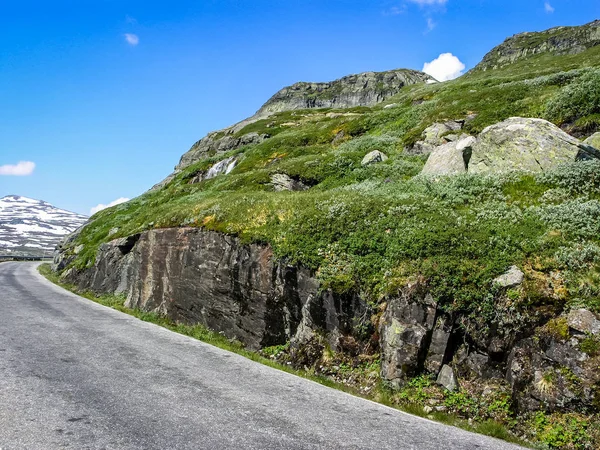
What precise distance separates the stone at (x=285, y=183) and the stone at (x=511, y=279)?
65.3 feet

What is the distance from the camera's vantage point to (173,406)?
8.82m

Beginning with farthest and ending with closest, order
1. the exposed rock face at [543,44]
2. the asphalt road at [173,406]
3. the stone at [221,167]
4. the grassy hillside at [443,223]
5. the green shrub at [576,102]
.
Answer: the exposed rock face at [543,44] → the stone at [221,167] → the green shrub at [576,102] → the grassy hillside at [443,223] → the asphalt road at [173,406]

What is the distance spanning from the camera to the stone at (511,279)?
10.8m

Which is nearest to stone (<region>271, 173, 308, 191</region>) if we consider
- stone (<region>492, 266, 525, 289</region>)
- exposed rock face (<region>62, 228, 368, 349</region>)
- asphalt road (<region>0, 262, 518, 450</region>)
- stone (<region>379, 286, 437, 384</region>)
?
exposed rock face (<region>62, 228, 368, 349</region>)

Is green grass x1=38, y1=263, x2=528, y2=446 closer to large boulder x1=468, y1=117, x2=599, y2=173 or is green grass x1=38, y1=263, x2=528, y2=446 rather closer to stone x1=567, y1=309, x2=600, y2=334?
stone x1=567, y1=309, x2=600, y2=334

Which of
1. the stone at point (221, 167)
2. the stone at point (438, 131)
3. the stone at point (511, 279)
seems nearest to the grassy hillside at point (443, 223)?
the stone at point (511, 279)

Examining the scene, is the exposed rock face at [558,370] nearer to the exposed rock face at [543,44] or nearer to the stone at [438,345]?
the stone at [438,345]

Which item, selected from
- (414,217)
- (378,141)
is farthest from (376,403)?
(378,141)

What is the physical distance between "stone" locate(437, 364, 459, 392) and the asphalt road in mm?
1644

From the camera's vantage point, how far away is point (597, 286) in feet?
32.2

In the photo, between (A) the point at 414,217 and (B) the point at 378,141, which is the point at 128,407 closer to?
(A) the point at 414,217

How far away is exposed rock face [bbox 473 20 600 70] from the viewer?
157m

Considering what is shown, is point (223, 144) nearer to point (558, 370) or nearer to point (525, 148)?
point (525, 148)

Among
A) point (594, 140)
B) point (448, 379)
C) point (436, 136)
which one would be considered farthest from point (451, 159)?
point (448, 379)
